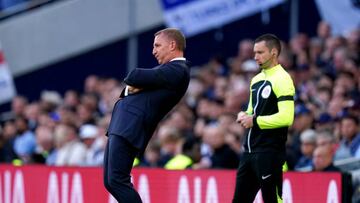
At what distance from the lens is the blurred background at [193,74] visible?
12.7 metres

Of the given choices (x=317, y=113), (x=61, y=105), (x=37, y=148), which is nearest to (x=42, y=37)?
(x=61, y=105)

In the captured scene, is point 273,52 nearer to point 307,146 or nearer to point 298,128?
point 307,146

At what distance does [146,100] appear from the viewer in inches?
344

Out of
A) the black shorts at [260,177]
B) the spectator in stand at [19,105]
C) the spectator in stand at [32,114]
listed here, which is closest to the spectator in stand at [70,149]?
the spectator in stand at [32,114]

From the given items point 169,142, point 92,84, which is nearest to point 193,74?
point 92,84

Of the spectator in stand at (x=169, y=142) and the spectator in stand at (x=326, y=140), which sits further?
the spectator in stand at (x=169, y=142)

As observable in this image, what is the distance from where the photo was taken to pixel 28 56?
18859 mm

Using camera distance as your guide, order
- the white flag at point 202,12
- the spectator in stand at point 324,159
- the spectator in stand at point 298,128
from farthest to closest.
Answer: the white flag at point 202,12
the spectator in stand at point 298,128
the spectator in stand at point 324,159

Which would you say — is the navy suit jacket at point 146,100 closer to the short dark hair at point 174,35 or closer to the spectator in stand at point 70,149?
the short dark hair at point 174,35

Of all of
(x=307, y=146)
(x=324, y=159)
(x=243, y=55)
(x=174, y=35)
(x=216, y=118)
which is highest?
(x=243, y=55)

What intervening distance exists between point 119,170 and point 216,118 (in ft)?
19.8

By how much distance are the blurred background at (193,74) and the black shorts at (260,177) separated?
137 cm

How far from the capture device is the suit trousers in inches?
337

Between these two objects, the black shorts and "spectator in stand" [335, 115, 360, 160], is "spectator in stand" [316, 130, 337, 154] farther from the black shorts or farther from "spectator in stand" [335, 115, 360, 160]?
the black shorts
